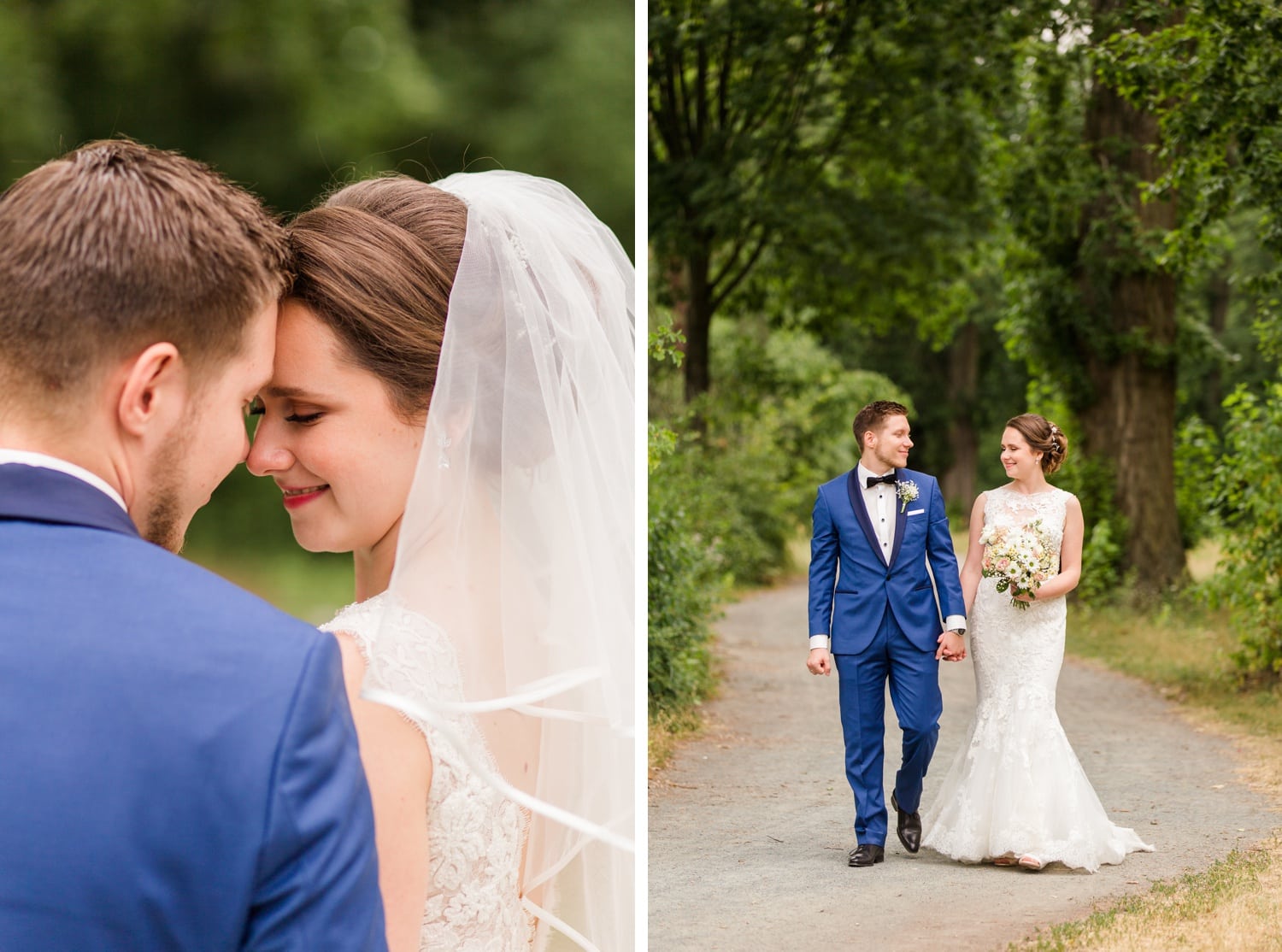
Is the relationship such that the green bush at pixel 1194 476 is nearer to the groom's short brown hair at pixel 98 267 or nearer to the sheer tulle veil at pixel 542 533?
the sheer tulle veil at pixel 542 533

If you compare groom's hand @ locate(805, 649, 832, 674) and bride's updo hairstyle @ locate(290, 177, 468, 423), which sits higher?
bride's updo hairstyle @ locate(290, 177, 468, 423)

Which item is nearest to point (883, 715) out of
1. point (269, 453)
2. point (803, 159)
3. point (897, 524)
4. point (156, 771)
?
point (897, 524)

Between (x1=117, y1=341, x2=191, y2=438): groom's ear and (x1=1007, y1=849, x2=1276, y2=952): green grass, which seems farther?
(x1=1007, y1=849, x2=1276, y2=952): green grass

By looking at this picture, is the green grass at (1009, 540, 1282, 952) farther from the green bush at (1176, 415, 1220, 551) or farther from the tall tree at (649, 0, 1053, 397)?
the tall tree at (649, 0, 1053, 397)

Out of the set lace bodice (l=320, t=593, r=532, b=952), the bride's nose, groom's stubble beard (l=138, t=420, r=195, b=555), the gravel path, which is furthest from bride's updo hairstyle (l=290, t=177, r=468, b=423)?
the gravel path

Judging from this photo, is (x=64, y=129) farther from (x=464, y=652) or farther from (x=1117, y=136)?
(x=464, y=652)

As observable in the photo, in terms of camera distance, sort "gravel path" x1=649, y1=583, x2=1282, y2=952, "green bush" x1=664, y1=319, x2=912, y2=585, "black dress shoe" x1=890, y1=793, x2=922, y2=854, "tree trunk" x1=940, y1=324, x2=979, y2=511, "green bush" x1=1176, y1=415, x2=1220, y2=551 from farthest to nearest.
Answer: "green bush" x1=664, y1=319, x2=912, y2=585 < "green bush" x1=1176, y1=415, x2=1220, y2=551 < "tree trunk" x1=940, y1=324, x2=979, y2=511 < "black dress shoe" x1=890, y1=793, x2=922, y2=854 < "gravel path" x1=649, y1=583, x2=1282, y2=952

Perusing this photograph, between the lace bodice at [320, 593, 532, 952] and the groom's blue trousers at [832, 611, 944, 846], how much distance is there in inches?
68.3

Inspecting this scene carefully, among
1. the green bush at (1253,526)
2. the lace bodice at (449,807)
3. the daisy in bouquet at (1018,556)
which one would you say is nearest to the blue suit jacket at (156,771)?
the lace bodice at (449,807)

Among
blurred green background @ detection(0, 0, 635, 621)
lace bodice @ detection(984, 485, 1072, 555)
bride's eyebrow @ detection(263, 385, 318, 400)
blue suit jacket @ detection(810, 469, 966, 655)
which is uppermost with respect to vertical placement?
blurred green background @ detection(0, 0, 635, 621)

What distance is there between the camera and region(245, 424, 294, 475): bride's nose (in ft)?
4.95

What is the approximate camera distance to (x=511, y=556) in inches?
63.9

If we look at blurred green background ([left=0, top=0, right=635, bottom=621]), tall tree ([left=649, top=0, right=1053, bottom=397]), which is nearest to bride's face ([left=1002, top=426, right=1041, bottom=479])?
blurred green background ([left=0, top=0, right=635, bottom=621])

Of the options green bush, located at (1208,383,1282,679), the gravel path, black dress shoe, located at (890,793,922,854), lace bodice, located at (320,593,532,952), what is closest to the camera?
lace bodice, located at (320,593,532,952)
